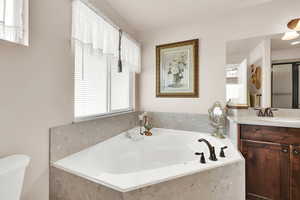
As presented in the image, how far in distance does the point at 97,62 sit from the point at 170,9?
1.20m

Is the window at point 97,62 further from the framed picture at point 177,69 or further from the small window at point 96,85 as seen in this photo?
the framed picture at point 177,69

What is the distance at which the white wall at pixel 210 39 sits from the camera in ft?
5.96

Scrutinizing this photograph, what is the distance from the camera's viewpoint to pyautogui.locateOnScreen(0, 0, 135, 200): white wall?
3.13 ft

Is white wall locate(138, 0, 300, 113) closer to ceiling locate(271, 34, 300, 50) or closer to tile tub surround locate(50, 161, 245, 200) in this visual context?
ceiling locate(271, 34, 300, 50)

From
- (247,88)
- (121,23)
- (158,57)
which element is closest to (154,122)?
(158,57)

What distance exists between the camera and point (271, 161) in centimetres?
152

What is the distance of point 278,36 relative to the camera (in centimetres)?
181

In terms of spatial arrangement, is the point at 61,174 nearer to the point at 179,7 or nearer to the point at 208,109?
the point at 208,109

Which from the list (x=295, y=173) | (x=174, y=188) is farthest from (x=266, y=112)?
(x=174, y=188)

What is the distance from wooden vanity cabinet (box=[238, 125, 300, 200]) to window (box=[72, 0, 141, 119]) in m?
1.66

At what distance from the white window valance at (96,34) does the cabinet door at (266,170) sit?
188cm

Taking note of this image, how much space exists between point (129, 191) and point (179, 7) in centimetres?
210

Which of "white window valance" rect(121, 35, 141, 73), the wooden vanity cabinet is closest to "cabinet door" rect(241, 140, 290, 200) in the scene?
the wooden vanity cabinet

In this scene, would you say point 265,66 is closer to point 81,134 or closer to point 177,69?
point 177,69
